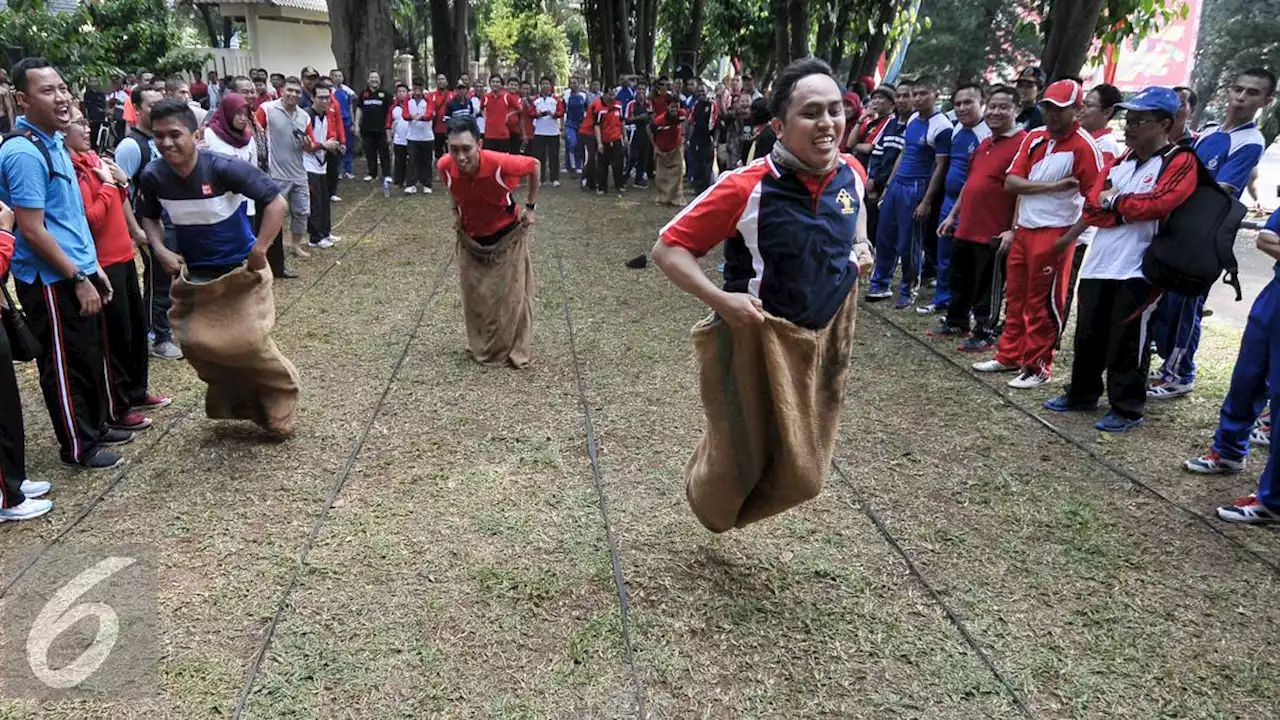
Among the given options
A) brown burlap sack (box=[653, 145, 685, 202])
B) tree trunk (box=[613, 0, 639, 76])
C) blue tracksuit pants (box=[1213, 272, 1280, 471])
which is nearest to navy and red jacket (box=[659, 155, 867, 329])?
blue tracksuit pants (box=[1213, 272, 1280, 471])

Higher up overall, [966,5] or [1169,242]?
[966,5]

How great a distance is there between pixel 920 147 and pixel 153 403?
6.05 metres

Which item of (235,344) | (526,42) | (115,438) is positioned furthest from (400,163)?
(526,42)

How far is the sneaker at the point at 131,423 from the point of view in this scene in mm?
4879

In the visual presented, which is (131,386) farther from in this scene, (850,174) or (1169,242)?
(1169,242)

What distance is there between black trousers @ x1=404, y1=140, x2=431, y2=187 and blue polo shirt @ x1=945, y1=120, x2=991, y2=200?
954cm

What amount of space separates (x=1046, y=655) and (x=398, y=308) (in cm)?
601

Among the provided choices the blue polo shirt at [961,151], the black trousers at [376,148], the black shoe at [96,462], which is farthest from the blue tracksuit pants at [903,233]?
the black trousers at [376,148]

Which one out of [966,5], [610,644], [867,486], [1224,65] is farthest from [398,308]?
[966,5]

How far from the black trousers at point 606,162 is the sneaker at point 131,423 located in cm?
1117

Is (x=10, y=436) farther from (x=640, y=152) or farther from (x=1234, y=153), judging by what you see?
(x=640, y=152)

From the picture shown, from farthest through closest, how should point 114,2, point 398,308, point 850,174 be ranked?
point 114,2 < point 398,308 < point 850,174

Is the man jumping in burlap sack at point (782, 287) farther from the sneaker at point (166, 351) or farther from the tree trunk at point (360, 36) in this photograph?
the tree trunk at point (360, 36)

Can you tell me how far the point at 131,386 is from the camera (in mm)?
5109
